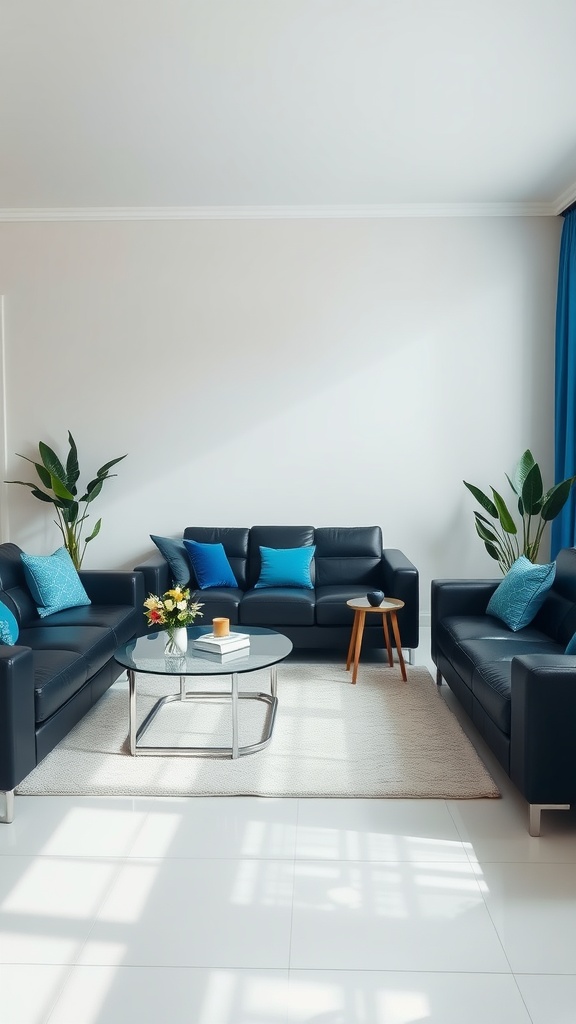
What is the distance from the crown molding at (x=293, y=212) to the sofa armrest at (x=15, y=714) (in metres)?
4.20

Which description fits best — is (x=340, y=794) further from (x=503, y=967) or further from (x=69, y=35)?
(x=69, y=35)

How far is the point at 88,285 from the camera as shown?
624cm

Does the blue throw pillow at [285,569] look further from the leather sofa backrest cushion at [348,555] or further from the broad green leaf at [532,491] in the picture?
the broad green leaf at [532,491]

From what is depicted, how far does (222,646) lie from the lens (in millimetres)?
3807

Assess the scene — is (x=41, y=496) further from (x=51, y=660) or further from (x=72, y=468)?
(x=51, y=660)

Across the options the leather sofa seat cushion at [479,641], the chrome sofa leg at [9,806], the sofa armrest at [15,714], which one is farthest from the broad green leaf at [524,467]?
the chrome sofa leg at [9,806]

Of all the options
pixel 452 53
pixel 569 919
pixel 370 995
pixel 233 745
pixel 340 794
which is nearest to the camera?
pixel 370 995

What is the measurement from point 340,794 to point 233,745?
0.60 metres

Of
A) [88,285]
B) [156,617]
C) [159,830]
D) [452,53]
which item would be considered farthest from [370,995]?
[88,285]

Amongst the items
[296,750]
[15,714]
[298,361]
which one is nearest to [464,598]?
[296,750]

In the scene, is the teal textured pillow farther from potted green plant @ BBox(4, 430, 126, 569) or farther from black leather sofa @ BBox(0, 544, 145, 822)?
potted green plant @ BBox(4, 430, 126, 569)

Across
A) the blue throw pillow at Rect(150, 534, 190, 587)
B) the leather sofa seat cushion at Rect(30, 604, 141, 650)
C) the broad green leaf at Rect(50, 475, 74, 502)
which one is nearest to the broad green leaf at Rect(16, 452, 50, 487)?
the broad green leaf at Rect(50, 475, 74, 502)

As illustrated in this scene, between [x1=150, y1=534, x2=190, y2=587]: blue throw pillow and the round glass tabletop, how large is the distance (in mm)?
1345

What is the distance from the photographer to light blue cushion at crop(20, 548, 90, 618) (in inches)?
179
